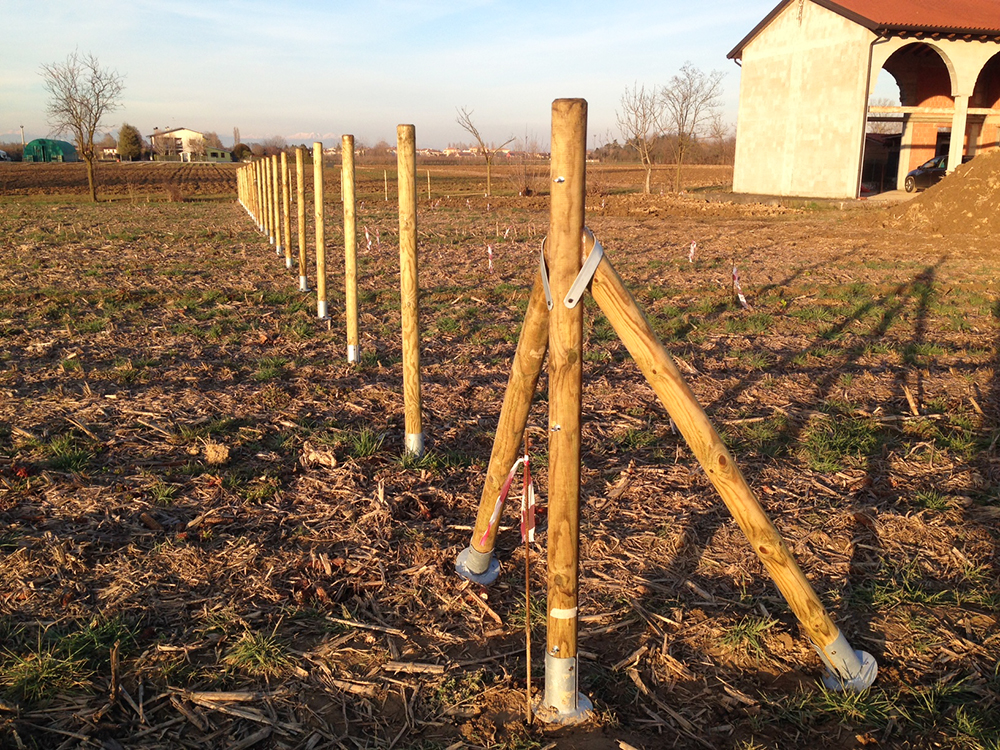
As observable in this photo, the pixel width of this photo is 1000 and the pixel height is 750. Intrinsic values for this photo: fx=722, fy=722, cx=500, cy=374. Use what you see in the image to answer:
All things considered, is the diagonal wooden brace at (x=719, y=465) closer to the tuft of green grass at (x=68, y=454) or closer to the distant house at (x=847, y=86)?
the tuft of green grass at (x=68, y=454)

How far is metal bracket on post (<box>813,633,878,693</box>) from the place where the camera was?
2873 mm

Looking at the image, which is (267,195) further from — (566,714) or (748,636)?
(566,714)

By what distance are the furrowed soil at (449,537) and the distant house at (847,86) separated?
860 inches

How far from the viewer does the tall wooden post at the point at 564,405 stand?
93.9 inches

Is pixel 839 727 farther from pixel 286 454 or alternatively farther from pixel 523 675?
pixel 286 454

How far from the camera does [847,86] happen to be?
1077 inches

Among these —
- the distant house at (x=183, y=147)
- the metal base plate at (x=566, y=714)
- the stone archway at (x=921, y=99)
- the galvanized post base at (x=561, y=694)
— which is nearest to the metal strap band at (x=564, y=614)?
the galvanized post base at (x=561, y=694)

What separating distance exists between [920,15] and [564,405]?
107 ft

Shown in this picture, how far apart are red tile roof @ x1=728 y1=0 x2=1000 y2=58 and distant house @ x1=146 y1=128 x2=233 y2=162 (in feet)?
321

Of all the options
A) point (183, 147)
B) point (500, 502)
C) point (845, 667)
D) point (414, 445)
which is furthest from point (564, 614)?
point (183, 147)

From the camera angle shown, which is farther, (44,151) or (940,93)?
(44,151)

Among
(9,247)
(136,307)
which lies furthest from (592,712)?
(9,247)

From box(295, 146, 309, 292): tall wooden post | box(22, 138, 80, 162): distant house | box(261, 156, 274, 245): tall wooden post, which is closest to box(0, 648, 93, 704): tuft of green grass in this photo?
box(295, 146, 309, 292): tall wooden post

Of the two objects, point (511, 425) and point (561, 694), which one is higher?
point (511, 425)
